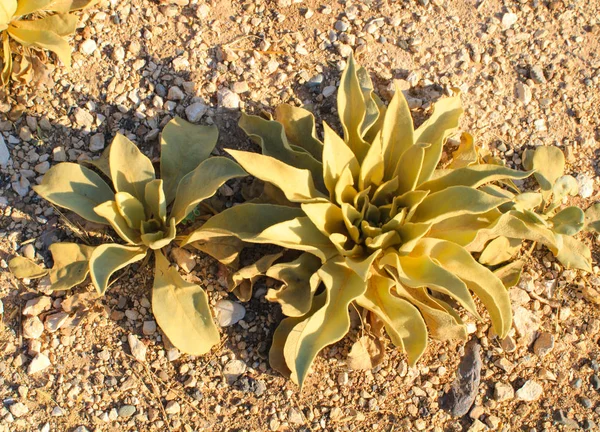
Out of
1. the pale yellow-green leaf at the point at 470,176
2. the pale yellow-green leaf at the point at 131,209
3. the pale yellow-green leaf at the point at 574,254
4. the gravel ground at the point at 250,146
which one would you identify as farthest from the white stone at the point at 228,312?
the pale yellow-green leaf at the point at 574,254

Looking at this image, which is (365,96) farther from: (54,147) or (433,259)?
(54,147)

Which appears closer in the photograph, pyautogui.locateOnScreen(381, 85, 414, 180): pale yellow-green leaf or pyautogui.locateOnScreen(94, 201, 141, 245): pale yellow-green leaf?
pyautogui.locateOnScreen(94, 201, 141, 245): pale yellow-green leaf

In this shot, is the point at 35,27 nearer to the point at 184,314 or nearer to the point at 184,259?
the point at 184,259

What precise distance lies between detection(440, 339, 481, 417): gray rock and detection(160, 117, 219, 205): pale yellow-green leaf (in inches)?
66.0

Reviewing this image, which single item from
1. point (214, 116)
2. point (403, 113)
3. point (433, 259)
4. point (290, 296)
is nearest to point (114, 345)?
point (290, 296)

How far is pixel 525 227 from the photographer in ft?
10.1

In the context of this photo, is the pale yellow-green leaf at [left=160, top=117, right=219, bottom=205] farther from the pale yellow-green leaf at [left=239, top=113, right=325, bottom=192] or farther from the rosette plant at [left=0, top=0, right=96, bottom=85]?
the rosette plant at [left=0, top=0, right=96, bottom=85]

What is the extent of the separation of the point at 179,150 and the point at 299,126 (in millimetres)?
630

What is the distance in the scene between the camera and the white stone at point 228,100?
3.46 metres

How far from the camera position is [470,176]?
3008mm

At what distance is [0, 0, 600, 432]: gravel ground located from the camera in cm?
313

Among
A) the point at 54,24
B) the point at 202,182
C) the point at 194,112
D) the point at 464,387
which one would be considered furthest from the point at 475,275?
the point at 54,24

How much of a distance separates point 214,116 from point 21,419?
5.83 ft

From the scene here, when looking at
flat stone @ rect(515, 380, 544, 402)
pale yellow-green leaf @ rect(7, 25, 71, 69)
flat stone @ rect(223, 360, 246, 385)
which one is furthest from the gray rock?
pale yellow-green leaf @ rect(7, 25, 71, 69)
